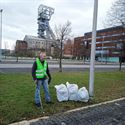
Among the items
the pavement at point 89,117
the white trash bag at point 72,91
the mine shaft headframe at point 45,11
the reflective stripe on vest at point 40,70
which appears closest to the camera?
the pavement at point 89,117

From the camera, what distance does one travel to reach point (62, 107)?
6.55 m

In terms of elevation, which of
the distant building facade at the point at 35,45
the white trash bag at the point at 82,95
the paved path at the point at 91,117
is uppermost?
the distant building facade at the point at 35,45

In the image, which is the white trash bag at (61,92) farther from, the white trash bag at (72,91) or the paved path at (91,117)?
the paved path at (91,117)

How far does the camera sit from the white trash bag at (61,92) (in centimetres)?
703

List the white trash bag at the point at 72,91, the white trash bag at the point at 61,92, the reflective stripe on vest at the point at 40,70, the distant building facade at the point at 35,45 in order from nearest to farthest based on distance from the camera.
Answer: the reflective stripe on vest at the point at 40,70 < the white trash bag at the point at 61,92 < the white trash bag at the point at 72,91 < the distant building facade at the point at 35,45

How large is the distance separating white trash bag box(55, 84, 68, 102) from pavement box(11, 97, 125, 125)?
81cm

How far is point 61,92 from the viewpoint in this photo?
704cm

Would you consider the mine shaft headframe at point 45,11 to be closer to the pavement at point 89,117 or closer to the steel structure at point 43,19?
the steel structure at point 43,19

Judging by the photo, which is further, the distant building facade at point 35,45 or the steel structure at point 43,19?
the steel structure at point 43,19

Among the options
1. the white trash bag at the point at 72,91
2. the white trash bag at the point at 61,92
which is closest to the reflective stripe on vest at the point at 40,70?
the white trash bag at the point at 61,92

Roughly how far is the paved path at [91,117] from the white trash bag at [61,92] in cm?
88

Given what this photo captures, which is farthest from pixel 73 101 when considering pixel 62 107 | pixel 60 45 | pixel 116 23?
pixel 60 45

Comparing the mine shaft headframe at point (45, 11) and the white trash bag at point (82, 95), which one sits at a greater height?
the mine shaft headframe at point (45, 11)

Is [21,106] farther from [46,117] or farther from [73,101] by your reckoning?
[73,101]
